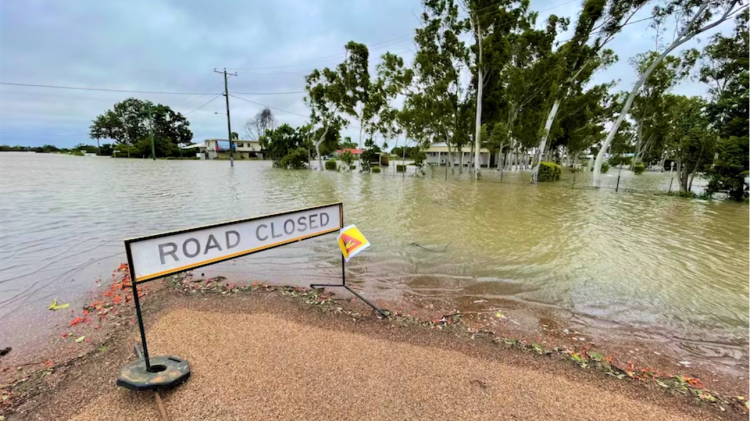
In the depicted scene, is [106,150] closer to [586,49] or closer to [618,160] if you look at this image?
[586,49]

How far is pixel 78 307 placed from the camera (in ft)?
11.4

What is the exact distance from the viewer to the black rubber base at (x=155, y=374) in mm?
1939

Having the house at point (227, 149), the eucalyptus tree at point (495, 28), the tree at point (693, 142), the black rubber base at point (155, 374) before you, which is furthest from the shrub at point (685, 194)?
the house at point (227, 149)

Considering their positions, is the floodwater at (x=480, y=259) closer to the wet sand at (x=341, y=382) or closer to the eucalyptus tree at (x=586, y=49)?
the wet sand at (x=341, y=382)

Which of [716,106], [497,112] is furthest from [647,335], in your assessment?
[497,112]

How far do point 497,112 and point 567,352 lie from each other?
985 inches

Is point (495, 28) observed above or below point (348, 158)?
above

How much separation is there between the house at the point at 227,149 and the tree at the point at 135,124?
987 centimetres

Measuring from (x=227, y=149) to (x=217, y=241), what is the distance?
66231mm

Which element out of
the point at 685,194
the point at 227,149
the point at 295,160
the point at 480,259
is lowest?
the point at 480,259

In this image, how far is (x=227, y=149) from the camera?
60781 mm

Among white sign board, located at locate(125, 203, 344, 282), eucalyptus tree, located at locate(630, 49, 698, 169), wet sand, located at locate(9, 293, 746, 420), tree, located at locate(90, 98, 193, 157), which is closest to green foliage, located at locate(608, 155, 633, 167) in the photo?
eucalyptus tree, located at locate(630, 49, 698, 169)

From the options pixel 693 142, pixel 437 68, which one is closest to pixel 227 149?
pixel 437 68

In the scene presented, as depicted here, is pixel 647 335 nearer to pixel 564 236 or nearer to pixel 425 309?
pixel 425 309
